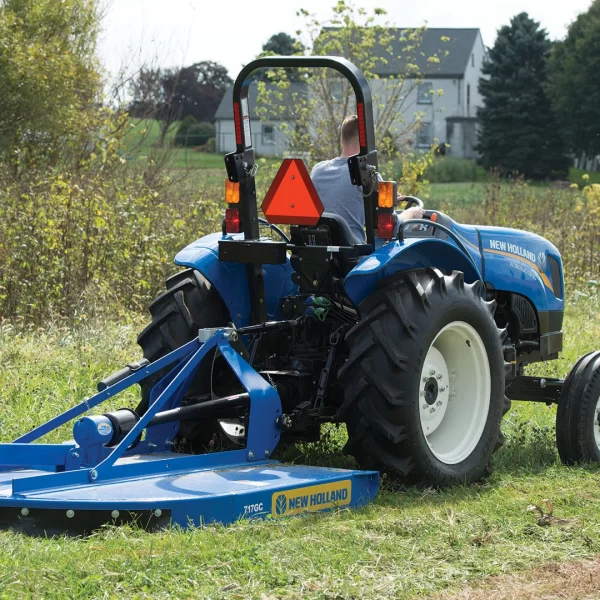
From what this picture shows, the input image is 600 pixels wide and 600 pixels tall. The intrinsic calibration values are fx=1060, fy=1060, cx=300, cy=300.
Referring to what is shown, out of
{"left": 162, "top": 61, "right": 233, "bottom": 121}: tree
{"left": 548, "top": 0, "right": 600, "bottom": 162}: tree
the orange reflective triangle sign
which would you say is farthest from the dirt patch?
{"left": 548, "top": 0, "right": 600, "bottom": 162}: tree

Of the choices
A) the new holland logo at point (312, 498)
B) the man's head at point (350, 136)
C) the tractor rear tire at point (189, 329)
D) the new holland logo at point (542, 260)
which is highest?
the man's head at point (350, 136)

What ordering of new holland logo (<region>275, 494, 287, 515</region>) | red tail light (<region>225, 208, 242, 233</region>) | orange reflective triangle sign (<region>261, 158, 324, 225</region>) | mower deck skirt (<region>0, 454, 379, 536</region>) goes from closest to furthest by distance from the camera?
mower deck skirt (<region>0, 454, 379, 536</region>) → new holland logo (<region>275, 494, 287, 515</region>) → orange reflective triangle sign (<region>261, 158, 324, 225</region>) → red tail light (<region>225, 208, 242, 233</region>)

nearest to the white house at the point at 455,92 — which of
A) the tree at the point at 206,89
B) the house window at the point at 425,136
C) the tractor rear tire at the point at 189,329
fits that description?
the tree at the point at 206,89

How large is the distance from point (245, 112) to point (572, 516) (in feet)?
8.23

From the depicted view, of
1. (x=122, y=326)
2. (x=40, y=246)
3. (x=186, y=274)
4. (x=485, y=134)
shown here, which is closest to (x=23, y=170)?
(x=40, y=246)

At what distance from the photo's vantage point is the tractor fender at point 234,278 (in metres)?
5.49

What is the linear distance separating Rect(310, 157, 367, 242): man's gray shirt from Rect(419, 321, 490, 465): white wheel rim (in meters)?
0.72

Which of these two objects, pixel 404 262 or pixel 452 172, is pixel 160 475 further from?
pixel 452 172

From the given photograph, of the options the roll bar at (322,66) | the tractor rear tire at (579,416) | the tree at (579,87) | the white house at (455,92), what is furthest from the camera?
the white house at (455,92)

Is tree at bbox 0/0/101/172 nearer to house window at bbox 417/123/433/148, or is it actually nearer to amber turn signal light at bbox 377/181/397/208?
amber turn signal light at bbox 377/181/397/208

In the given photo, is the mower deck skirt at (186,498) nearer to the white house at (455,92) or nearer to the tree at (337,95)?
the tree at (337,95)

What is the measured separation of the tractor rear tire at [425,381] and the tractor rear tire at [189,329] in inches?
33.2

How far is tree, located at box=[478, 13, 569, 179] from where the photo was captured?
53.2 meters

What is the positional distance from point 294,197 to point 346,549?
1884mm
